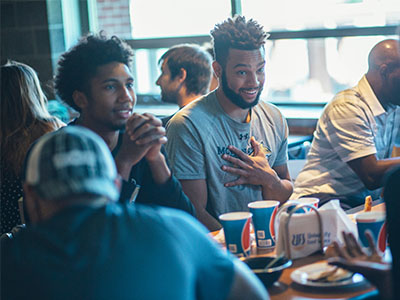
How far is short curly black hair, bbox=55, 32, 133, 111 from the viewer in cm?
219

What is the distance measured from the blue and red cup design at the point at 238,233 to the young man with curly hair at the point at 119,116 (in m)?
0.31

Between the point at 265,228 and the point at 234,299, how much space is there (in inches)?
27.3

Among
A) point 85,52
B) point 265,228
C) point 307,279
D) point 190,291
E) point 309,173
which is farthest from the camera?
point 309,173

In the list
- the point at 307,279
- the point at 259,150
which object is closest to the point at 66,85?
the point at 259,150

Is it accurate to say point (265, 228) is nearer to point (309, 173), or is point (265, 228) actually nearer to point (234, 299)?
point (234, 299)

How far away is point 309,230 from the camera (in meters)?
1.75

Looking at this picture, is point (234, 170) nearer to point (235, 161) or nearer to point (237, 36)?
point (235, 161)

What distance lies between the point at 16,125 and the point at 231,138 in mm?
1061

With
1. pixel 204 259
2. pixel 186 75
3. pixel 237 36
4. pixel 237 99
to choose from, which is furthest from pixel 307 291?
pixel 186 75

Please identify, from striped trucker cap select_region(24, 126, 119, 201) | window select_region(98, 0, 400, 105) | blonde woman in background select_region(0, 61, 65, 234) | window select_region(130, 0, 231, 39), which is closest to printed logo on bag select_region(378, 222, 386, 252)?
striped trucker cap select_region(24, 126, 119, 201)

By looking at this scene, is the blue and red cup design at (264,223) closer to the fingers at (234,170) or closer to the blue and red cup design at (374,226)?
the blue and red cup design at (374,226)

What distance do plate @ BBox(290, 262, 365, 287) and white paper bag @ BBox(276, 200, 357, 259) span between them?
9 cm

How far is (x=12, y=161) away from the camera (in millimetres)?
2676

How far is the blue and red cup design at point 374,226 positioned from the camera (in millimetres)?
1691
